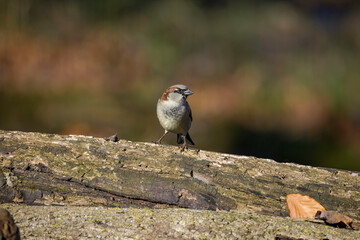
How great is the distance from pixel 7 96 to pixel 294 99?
440 centimetres

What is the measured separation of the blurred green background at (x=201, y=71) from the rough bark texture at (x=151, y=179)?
296 cm

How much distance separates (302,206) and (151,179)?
0.97 meters

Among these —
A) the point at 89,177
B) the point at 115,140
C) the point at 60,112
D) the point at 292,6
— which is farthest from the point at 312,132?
the point at 89,177

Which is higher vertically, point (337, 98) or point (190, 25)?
point (190, 25)

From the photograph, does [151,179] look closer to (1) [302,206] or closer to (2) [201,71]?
(1) [302,206]

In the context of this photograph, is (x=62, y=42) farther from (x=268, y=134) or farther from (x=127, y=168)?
(x=127, y=168)

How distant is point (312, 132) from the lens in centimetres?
668

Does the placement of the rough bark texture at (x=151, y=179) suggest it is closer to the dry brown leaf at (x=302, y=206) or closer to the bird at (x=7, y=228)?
the dry brown leaf at (x=302, y=206)

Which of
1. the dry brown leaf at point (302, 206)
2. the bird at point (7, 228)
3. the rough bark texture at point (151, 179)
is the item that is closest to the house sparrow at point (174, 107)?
the rough bark texture at point (151, 179)

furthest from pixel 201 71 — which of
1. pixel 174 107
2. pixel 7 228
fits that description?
pixel 7 228

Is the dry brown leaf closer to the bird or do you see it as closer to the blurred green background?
the bird

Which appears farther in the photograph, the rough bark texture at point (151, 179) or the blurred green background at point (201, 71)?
the blurred green background at point (201, 71)

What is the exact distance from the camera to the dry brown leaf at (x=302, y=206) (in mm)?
2769

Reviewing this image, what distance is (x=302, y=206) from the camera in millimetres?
2844
